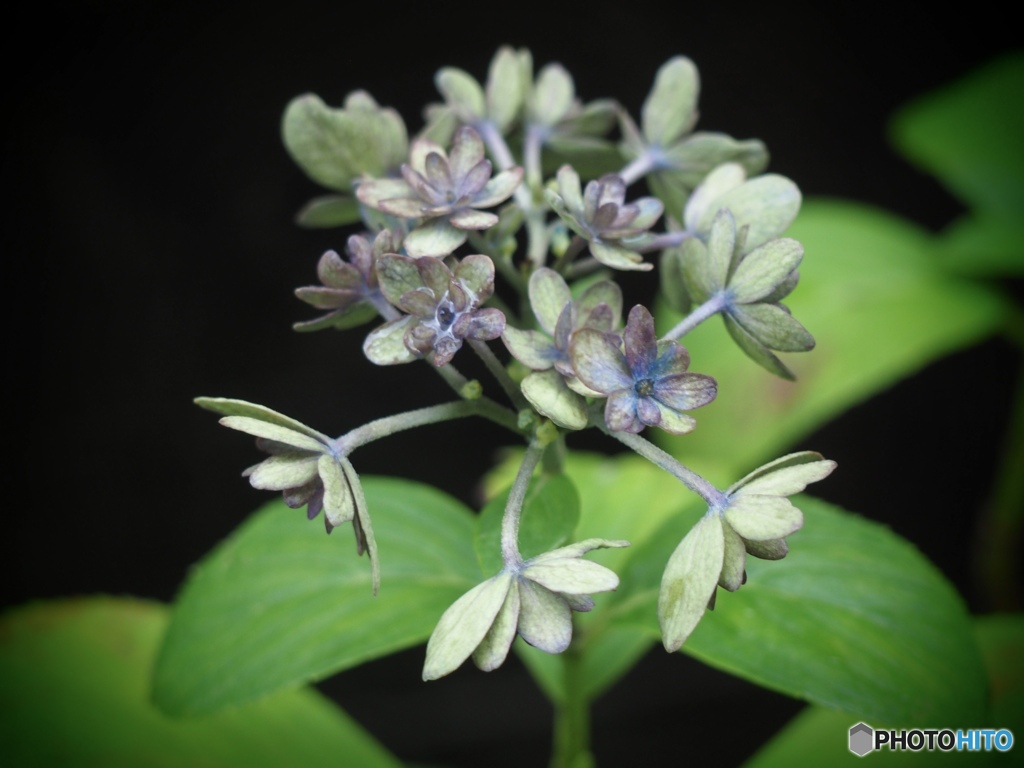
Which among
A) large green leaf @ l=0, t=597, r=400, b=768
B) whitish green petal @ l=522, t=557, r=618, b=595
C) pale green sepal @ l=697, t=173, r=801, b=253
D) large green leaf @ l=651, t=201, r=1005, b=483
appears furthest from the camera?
large green leaf @ l=651, t=201, r=1005, b=483

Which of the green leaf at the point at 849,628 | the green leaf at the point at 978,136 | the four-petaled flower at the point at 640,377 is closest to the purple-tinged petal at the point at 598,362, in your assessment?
the four-petaled flower at the point at 640,377

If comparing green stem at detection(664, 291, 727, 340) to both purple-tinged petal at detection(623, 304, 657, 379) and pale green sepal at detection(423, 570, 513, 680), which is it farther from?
pale green sepal at detection(423, 570, 513, 680)

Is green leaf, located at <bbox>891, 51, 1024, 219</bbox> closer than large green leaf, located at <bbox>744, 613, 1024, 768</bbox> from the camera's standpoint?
No

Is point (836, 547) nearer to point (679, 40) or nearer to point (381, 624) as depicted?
point (381, 624)

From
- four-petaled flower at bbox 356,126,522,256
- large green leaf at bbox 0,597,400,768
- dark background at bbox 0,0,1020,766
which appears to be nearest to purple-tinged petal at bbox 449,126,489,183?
four-petaled flower at bbox 356,126,522,256

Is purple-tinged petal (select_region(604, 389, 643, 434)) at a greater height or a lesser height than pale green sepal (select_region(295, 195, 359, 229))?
lesser

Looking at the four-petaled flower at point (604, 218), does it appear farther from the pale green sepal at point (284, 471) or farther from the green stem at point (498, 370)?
the pale green sepal at point (284, 471)

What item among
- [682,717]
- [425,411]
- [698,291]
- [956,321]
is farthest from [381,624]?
[682,717]
